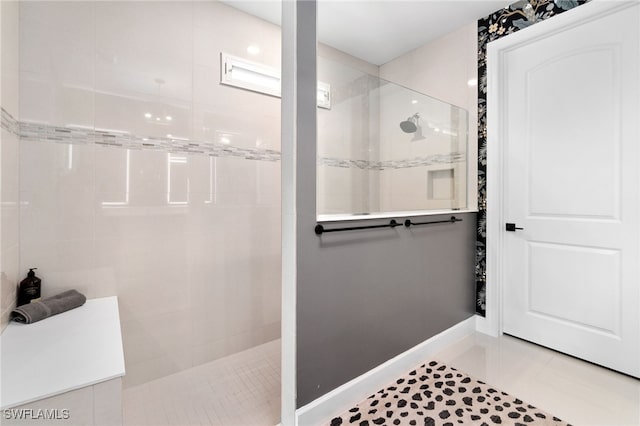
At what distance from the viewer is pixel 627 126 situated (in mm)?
1874

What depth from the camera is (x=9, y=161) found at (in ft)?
4.63

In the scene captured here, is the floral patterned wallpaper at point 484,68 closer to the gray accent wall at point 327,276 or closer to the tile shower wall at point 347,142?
the gray accent wall at point 327,276

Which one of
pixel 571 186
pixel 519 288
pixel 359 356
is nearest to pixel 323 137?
pixel 359 356

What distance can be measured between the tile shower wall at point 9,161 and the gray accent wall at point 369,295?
1343mm

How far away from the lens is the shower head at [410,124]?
2.24 metres

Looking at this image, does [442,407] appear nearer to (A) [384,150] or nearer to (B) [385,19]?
(A) [384,150]

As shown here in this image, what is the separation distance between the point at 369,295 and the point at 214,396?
1115mm

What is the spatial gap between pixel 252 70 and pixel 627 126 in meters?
2.58

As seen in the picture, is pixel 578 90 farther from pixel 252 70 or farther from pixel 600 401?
pixel 252 70

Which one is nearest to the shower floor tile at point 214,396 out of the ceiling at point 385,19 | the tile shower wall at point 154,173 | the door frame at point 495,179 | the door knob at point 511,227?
the tile shower wall at point 154,173

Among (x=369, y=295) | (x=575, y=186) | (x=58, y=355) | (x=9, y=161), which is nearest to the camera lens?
(x=58, y=355)

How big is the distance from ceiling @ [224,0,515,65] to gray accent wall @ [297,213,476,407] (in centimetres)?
167

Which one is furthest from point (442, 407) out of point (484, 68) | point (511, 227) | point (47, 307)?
point (484, 68)

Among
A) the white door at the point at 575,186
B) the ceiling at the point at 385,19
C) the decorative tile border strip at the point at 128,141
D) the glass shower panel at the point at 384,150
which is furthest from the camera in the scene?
the ceiling at the point at 385,19
